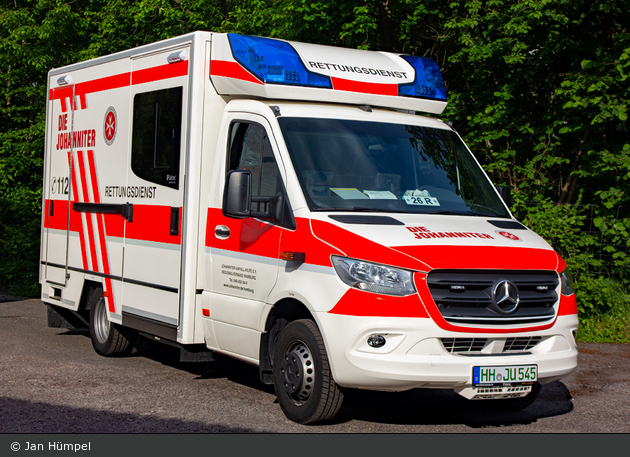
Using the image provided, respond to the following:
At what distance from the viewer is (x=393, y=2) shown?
43.3ft

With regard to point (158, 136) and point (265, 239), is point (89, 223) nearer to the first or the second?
point (158, 136)

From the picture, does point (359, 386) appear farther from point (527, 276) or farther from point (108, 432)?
point (108, 432)

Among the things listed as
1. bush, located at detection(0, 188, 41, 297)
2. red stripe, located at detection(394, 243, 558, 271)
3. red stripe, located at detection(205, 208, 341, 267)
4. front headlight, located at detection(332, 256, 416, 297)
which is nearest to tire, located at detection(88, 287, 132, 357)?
red stripe, located at detection(205, 208, 341, 267)

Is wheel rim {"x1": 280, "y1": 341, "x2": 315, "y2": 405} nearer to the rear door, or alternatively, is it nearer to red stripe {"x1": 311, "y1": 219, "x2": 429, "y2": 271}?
red stripe {"x1": 311, "y1": 219, "x2": 429, "y2": 271}

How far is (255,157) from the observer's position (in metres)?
6.59

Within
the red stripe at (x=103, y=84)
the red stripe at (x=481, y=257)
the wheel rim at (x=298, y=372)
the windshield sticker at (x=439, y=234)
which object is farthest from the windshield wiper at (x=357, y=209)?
the red stripe at (x=103, y=84)

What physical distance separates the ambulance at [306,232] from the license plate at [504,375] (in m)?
0.01

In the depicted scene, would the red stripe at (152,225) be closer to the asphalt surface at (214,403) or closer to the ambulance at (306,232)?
the ambulance at (306,232)

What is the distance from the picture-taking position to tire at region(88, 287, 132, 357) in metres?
8.69

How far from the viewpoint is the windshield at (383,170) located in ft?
20.3

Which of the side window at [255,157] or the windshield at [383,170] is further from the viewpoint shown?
the side window at [255,157]

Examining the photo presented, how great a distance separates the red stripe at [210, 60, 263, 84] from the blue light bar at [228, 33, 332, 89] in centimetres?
4

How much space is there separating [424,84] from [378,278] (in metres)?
2.80

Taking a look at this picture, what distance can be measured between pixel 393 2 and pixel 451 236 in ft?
27.3
